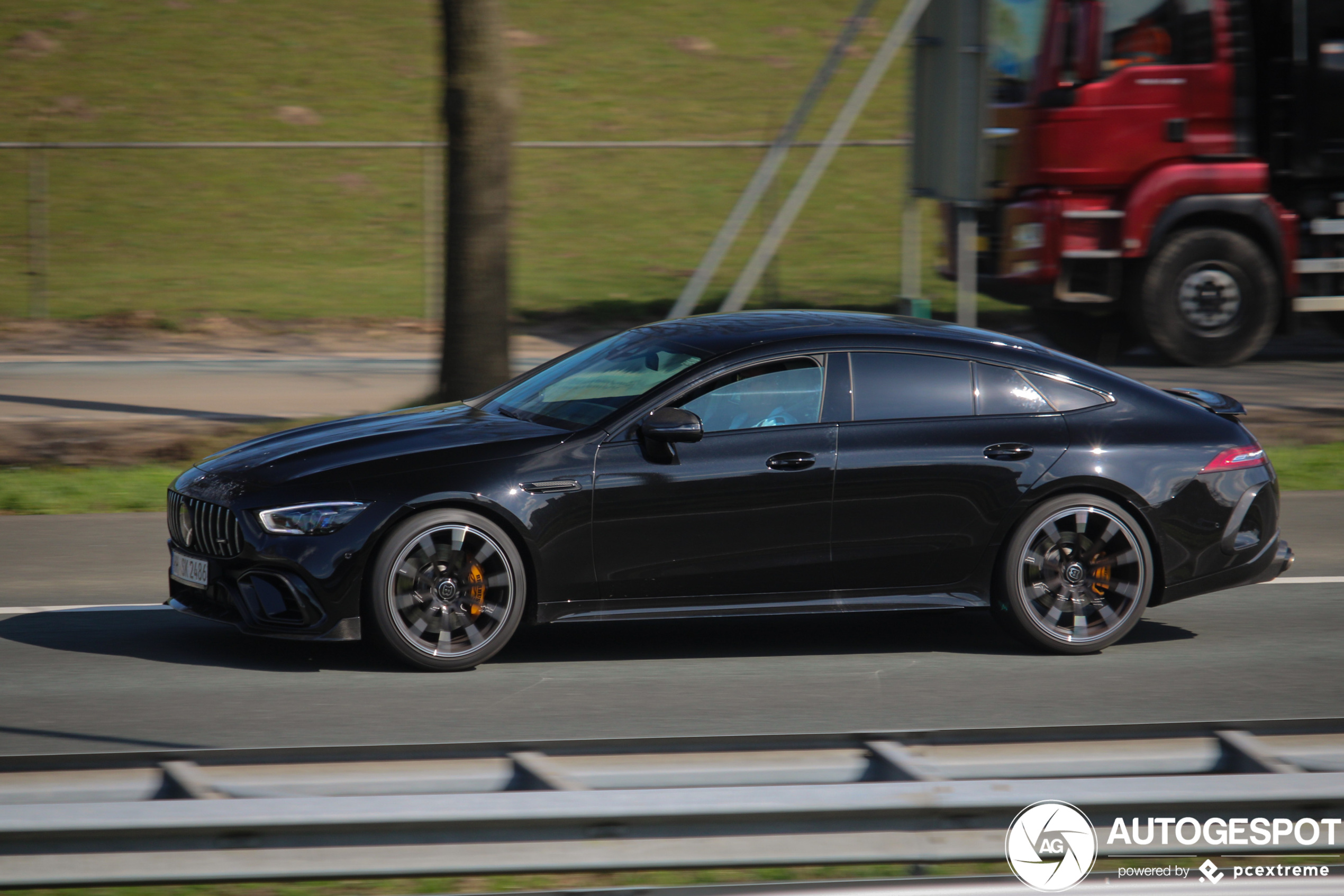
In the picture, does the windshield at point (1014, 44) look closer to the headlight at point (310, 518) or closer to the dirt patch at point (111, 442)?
the dirt patch at point (111, 442)

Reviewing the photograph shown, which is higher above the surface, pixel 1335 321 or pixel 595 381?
pixel 1335 321

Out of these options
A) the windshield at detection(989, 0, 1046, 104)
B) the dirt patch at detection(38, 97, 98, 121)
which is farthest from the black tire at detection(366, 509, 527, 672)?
the dirt patch at detection(38, 97, 98, 121)

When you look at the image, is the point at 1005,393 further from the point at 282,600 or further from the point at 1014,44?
the point at 1014,44

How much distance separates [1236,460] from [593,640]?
2.95 m

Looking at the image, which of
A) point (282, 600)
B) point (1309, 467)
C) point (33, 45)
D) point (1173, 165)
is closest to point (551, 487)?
point (282, 600)

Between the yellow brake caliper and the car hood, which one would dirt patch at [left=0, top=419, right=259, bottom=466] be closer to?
the car hood

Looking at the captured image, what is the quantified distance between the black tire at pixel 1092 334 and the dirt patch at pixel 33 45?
72.7 feet

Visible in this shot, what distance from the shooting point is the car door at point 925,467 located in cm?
655

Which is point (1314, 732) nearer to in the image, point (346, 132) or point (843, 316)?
point (843, 316)

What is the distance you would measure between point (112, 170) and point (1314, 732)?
23612 millimetres

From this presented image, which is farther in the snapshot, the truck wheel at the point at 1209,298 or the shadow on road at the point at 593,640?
the truck wheel at the point at 1209,298

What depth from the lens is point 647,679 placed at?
20.8ft

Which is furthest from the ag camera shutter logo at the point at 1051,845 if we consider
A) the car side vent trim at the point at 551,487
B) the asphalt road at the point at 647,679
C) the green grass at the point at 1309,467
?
the green grass at the point at 1309,467
